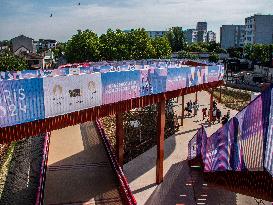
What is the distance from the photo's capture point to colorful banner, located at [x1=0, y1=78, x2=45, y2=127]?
1121cm

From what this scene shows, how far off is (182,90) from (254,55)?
7436 centimetres

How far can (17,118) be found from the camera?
1170cm

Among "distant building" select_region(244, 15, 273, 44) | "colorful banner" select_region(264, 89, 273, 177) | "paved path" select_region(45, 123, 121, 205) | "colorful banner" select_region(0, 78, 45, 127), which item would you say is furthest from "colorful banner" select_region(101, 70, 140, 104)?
"distant building" select_region(244, 15, 273, 44)

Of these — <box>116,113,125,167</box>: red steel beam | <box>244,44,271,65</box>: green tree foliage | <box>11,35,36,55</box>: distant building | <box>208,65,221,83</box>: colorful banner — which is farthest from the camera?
<box>11,35,36,55</box>: distant building

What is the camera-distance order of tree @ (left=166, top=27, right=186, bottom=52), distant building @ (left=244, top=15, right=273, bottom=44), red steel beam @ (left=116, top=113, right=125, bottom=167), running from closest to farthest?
red steel beam @ (left=116, top=113, right=125, bottom=167) < distant building @ (left=244, top=15, right=273, bottom=44) < tree @ (left=166, top=27, right=186, bottom=52)

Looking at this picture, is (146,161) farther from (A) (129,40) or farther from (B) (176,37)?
(B) (176,37)

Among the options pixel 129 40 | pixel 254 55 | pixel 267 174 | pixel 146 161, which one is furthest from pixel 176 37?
pixel 267 174

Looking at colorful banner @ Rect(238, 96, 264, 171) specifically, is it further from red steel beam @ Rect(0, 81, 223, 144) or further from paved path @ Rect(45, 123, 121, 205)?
paved path @ Rect(45, 123, 121, 205)

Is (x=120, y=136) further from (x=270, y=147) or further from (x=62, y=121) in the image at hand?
(x=270, y=147)

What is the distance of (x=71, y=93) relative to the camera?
13477mm

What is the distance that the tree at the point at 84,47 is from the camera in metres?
64.9

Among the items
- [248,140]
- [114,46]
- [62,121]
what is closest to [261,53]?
[114,46]

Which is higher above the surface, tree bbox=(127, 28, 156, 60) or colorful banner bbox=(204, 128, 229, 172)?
tree bbox=(127, 28, 156, 60)

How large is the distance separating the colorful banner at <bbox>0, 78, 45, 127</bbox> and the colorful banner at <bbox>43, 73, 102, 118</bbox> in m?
0.33
